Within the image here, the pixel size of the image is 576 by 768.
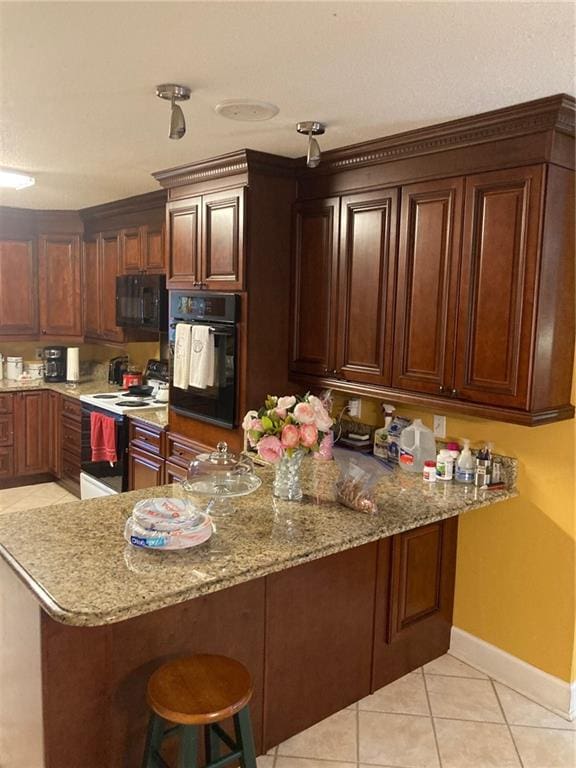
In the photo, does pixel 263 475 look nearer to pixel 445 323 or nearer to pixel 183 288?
pixel 445 323

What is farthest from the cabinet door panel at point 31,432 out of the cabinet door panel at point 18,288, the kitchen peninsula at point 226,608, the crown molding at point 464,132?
the crown molding at point 464,132

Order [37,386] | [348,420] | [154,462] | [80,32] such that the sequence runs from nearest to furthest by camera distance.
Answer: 1. [80,32]
2. [348,420]
3. [154,462]
4. [37,386]

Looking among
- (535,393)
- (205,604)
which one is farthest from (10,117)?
(535,393)

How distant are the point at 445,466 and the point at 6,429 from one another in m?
3.95

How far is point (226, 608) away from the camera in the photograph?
2207 millimetres

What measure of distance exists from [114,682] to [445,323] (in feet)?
5.82

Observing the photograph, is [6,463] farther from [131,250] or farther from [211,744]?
[211,744]

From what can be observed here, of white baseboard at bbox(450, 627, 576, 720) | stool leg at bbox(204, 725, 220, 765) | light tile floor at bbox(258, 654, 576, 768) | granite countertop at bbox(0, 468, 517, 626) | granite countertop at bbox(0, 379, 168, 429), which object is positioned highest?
granite countertop at bbox(0, 379, 168, 429)

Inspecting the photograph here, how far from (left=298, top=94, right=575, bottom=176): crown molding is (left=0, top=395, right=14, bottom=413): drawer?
11.6 feet

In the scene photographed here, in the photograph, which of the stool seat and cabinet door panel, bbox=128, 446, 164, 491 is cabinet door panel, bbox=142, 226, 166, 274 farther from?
the stool seat

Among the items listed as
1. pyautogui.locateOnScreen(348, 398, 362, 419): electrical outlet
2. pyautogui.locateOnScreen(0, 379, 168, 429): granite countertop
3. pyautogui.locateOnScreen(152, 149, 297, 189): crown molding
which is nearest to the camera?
pyautogui.locateOnScreen(152, 149, 297, 189): crown molding

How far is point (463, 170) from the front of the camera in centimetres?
254

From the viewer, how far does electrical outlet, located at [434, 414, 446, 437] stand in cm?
305

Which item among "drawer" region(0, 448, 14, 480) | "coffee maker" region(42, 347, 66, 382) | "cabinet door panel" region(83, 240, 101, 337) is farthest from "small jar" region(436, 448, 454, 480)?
"coffee maker" region(42, 347, 66, 382)
